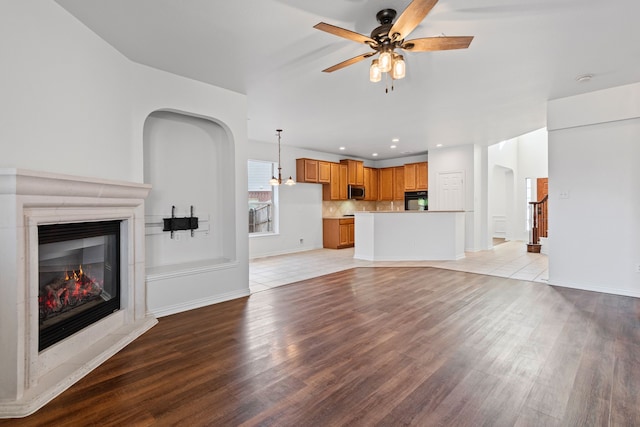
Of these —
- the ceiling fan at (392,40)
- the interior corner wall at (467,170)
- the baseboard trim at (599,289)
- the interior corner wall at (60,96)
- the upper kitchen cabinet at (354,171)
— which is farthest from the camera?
the upper kitchen cabinet at (354,171)

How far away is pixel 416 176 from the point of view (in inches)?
353

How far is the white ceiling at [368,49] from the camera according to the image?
2402 mm

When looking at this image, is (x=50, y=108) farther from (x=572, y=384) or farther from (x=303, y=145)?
(x=303, y=145)

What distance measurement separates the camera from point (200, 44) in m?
2.91

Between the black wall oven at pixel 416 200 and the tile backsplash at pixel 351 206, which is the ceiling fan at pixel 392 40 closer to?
the tile backsplash at pixel 351 206

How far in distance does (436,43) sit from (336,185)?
21.2 ft

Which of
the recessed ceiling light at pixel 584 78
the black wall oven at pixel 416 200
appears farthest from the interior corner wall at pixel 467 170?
the recessed ceiling light at pixel 584 78

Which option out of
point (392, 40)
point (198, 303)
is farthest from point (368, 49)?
point (198, 303)

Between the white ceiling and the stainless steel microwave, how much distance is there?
3906 mm

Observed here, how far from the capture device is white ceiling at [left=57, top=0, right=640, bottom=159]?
2.40 m

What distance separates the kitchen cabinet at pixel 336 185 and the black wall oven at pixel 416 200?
1.92 m

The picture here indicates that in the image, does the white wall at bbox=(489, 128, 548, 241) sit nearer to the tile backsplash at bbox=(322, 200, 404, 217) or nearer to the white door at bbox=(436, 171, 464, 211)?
the white door at bbox=(436, 171, 464, 211)

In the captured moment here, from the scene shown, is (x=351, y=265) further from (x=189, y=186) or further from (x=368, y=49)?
(x=368, y=49)

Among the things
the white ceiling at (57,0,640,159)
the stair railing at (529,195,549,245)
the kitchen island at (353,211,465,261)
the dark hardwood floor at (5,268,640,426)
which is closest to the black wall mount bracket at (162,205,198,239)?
the dark hardwood floor at (5,268,640,426)
